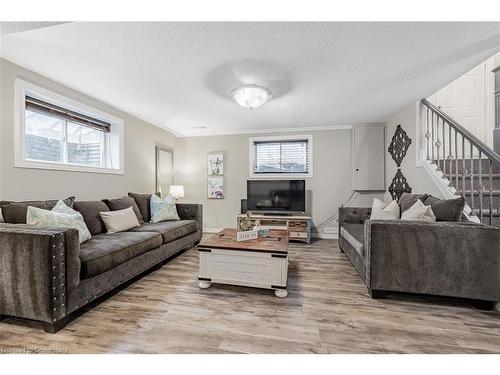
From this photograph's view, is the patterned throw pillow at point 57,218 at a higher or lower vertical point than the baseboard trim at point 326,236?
higher

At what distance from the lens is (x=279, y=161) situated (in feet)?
16.2

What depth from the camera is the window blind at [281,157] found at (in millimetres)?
4840

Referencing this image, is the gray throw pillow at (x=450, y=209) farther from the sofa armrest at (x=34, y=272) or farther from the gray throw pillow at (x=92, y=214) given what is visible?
the gray throw pillow at (x=92, y=214)

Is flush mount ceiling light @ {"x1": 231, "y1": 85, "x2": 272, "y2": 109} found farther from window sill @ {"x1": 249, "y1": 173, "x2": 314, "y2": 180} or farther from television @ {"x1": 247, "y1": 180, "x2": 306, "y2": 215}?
window sill @ {"x1": 249, "y1": 173, "x2": 314, "y2": 180}

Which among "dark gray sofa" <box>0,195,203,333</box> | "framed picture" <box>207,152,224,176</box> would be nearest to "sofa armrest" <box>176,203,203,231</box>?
"framed picture" <box>207,152,224,176</box>

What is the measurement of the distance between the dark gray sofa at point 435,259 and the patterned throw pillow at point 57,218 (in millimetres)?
2695

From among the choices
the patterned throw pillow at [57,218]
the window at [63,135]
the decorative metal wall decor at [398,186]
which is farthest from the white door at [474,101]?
the window at [63,135]

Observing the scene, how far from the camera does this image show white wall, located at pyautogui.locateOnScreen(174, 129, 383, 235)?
4.63m

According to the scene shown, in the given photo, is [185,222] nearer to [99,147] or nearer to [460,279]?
[99,147]

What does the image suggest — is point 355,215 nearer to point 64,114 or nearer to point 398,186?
point 398,186

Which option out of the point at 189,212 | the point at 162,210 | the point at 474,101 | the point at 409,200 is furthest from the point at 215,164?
the point at 474,101

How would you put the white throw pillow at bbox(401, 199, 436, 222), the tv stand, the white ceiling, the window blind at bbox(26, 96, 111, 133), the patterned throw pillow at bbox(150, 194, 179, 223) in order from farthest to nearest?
the tv stand, the patterned throw pillow at bbox(150, 194, 179, 223), the window blind at bbox(26, 96, 111, 133), the white throw pillow at bbox(401, 199, 436, 222), the white ceiling

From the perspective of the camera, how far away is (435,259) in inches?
75.8

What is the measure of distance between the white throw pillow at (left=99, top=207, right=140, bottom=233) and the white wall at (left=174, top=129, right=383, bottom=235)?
7.65 ft
